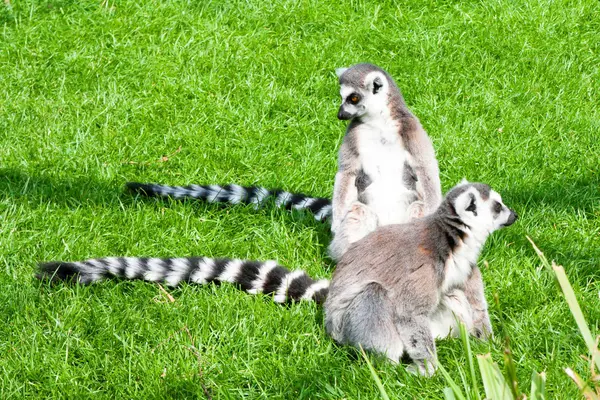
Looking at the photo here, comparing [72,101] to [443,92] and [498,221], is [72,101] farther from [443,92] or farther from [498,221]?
[498,221]

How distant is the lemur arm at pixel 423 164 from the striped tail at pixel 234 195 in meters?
0.61

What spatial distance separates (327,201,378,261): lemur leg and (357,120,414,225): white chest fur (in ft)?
0.21

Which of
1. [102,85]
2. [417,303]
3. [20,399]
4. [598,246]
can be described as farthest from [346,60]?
[20,399]

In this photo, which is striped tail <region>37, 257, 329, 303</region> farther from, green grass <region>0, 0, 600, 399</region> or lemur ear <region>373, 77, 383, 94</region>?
lemur ear <region>373, 77, 383, 94</region>

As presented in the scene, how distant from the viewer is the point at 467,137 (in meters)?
5.58

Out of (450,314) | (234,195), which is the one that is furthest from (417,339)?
(234,195)

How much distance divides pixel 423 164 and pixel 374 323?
1309 millimetres

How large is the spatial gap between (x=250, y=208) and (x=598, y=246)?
6.37 ft

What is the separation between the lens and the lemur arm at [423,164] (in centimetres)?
455

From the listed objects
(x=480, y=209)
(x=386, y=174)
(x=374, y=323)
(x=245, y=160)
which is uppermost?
(x=480, y=209)

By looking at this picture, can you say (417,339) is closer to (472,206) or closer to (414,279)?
(414,279)

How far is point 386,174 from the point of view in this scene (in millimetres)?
4598

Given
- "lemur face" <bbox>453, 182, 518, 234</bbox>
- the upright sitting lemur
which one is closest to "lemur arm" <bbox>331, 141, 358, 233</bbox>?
the upright sitting lemur

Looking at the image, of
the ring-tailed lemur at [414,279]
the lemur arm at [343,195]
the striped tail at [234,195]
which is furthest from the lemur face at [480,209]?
the striped tail at [234,195]
